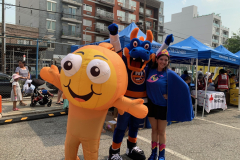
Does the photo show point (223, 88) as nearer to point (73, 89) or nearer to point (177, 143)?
point (177, 143)

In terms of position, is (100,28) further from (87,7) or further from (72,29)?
(72,29)

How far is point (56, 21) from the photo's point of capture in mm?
25984

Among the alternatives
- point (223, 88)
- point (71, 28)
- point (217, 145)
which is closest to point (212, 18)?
point (71, 28)

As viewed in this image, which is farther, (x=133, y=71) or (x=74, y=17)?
(x=74, y=17)

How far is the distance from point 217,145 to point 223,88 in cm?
524

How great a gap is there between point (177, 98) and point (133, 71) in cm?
82

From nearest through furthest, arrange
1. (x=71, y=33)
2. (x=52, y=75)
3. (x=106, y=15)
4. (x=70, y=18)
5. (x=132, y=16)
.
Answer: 1. (x=52, y=75)
2. (x=70, y=18)
3. (x=71, y=33)
4. (x=106, y=15)
5. (x=132, y=16)

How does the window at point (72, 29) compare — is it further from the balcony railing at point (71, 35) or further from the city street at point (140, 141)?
the city street at point (140, 141)

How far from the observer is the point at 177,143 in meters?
3.84

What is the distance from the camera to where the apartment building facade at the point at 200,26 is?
48969mm

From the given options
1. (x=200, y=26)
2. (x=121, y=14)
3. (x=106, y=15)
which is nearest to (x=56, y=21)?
(x=106, y=15)

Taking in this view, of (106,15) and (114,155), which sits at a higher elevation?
(106,15)

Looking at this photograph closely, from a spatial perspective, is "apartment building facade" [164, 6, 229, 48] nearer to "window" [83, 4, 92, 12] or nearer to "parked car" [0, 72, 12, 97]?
"window" [83, 4, 92, 12]

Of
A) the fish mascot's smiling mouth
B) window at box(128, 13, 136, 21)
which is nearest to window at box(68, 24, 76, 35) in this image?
window at box(128, 13, 136, 21)
